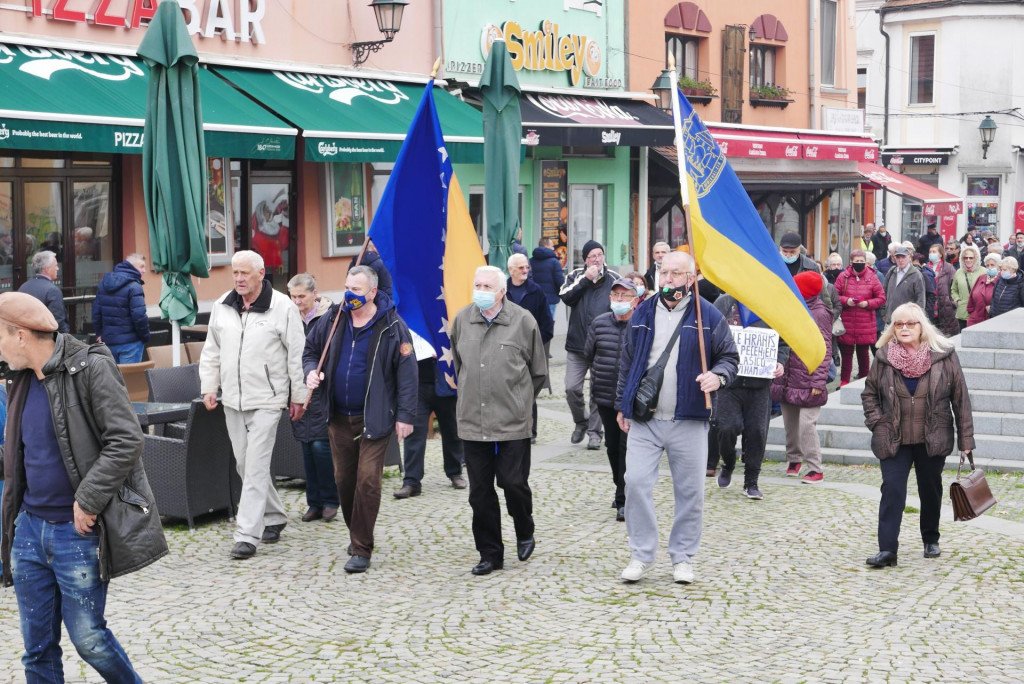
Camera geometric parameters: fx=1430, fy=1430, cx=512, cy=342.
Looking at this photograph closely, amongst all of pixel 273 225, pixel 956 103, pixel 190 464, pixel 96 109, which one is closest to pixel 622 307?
pixel 190 464

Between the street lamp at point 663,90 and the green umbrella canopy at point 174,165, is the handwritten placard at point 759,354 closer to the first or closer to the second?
the green umbrella canopy at point 174,165

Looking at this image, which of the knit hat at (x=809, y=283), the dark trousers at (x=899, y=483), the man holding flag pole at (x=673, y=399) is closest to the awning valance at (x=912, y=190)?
the knit hat at (x=809, y=283)

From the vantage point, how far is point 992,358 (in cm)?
1347

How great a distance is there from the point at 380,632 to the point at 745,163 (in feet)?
73.7

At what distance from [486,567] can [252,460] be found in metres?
1.64

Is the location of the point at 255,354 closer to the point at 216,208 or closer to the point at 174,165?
the point at 174,165

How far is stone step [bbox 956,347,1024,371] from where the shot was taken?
13344 millimetres

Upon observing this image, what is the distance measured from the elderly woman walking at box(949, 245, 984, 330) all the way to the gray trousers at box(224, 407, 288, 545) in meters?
12.7

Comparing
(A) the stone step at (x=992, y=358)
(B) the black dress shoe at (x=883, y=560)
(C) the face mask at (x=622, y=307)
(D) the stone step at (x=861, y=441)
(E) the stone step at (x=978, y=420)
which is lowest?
(B) the black dress shoe at (x=883, y=560)

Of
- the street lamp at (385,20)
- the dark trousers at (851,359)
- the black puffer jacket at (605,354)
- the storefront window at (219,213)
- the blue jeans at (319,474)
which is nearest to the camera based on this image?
the blue jeans at (319,474)

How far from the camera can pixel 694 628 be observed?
734cm

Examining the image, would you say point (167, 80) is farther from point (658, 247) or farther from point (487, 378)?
point (658, 247)

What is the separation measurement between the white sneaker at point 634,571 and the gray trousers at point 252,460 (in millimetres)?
2318

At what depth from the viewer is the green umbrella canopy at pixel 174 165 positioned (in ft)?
38.7
